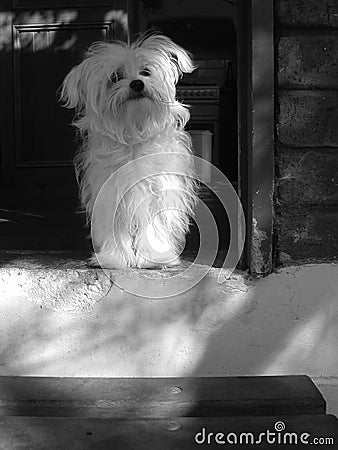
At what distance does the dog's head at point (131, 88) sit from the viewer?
2.89m

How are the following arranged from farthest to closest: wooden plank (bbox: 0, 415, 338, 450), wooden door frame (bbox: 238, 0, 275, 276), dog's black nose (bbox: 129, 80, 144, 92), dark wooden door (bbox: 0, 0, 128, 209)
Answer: dark wooden door (bbox: 0, 0, 128, 209)
dog's black nose (bbox: 129, 80, 144, 92)
wooden door frame (bbox: 238, 0, 275, 276)
wooden plank (bbox: 0, 415, 338, 450)

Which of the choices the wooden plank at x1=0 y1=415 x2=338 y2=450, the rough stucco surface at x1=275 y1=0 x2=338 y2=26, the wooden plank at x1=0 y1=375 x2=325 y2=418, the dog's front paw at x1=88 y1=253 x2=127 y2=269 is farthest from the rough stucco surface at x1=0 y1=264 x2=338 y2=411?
the rough stucco surface at x1=275 y1=0 x2=338 y2=26

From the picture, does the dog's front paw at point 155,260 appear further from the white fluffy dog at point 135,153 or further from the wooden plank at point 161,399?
the wooden plank at point 161,399

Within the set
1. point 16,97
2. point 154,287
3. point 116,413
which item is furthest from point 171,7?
point 116,413

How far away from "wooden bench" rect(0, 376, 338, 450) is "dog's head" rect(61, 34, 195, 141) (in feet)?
3.25

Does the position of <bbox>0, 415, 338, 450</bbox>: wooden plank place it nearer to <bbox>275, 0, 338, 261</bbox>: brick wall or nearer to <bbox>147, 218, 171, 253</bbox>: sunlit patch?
<bbox>275, 0, 338, 261</bbox>: brick wall

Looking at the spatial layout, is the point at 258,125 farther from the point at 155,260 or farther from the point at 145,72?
the point at 155,260

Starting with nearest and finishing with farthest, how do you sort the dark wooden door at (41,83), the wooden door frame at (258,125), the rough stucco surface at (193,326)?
the wooden door frame at (258,125)
the rough stucco surface at (193,326)
the dark wooden door at (41,83)

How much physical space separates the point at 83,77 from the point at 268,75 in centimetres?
78

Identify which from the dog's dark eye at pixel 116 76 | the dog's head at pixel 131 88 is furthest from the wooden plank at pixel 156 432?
the dog's dark eye at pixel 116 76

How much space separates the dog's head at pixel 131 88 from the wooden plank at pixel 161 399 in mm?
1003

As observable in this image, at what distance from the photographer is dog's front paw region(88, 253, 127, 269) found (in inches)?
113

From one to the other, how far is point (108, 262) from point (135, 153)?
1.47 ft

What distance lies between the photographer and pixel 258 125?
2670 mm
